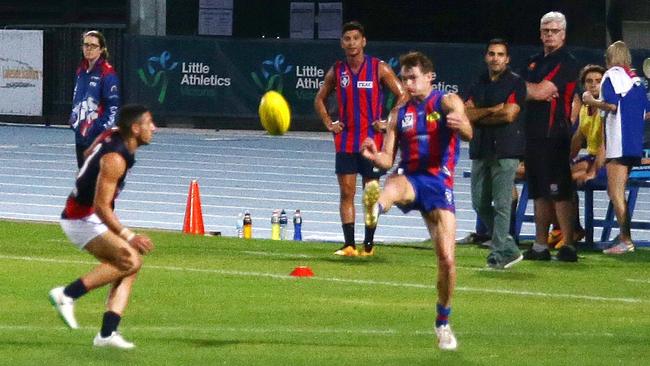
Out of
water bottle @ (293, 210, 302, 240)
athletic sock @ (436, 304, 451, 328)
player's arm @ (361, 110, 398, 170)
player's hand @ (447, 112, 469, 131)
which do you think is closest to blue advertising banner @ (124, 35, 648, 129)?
water bottle @ (293, 210, 302, 240)

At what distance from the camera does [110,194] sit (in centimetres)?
962

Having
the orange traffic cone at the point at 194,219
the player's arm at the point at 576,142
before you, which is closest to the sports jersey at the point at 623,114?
the player's arm at the point at 576,142

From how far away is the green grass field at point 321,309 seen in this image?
388 inches

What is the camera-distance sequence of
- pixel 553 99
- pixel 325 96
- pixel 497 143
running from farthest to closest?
pixel 325 96 → pixel 553 99 → pixel 497 143

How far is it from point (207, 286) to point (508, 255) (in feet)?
9.26

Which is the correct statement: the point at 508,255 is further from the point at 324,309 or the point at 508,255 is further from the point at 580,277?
the point at 324,309

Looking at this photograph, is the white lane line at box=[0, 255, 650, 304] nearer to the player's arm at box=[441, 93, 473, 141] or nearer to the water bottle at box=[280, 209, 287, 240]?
the player's arm at box=[441, 93, 473, 141]

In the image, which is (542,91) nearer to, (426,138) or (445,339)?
(426,138)

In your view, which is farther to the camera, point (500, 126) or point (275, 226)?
point (275, 226)

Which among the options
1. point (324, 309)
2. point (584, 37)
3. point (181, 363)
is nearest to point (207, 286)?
point (324, 309)

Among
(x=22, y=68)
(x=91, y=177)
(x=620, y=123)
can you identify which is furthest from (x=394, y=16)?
(x=91, y=177)

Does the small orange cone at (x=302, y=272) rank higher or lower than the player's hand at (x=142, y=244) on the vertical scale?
lower

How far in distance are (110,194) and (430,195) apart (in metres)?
2.07

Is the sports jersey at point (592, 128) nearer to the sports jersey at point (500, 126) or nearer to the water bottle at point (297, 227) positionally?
the sports jersey at point (500, 126)
